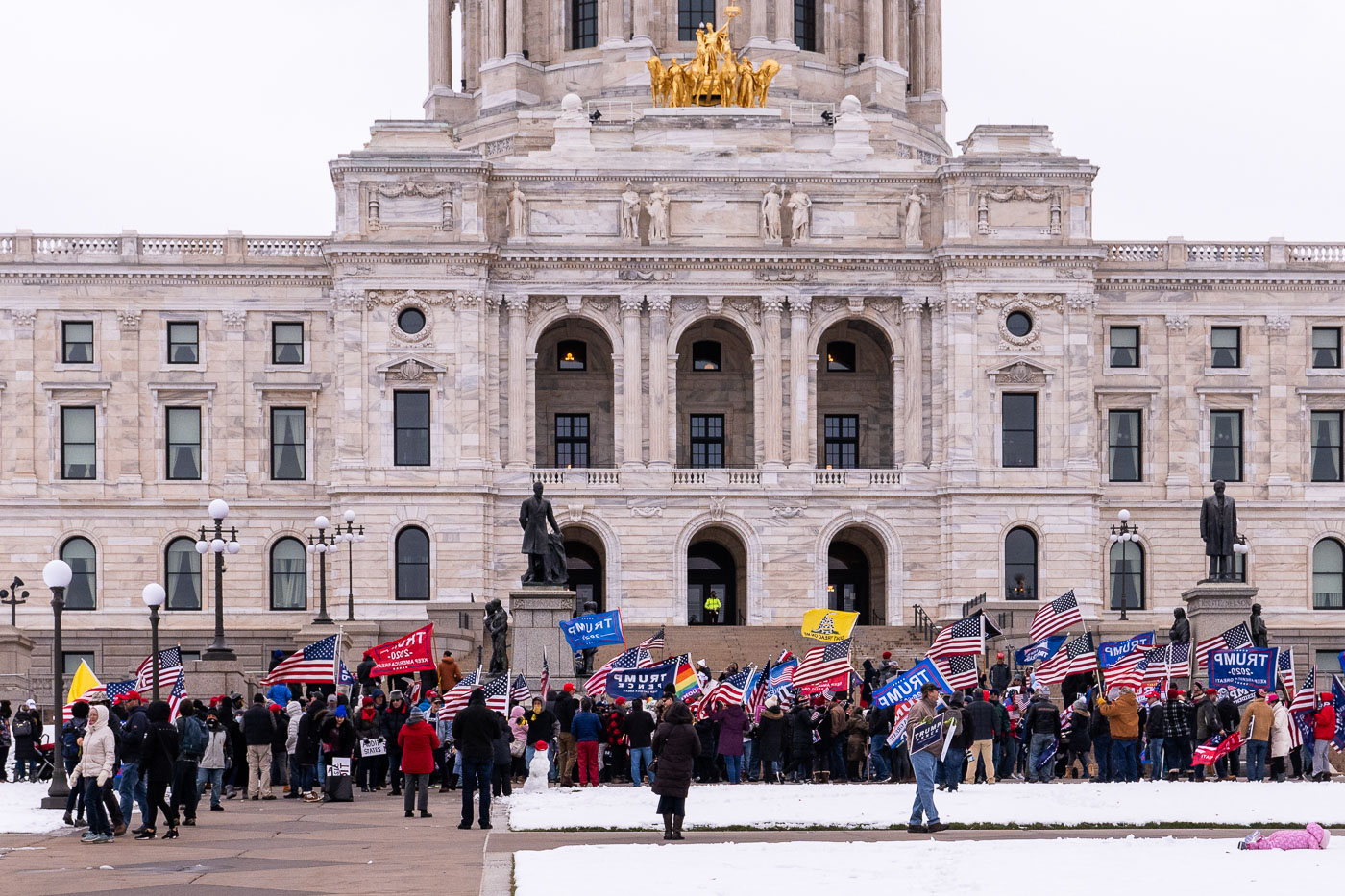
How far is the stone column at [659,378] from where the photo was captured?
236 ft

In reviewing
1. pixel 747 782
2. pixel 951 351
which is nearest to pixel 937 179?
pixel 951 351

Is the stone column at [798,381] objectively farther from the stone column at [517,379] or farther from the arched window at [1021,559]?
the stone column at [517,379]

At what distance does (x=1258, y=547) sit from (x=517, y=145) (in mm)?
27278

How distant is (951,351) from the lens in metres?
71.8

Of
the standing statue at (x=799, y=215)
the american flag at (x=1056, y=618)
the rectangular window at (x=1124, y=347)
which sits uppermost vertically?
the standing statue at (x=799, y=215)

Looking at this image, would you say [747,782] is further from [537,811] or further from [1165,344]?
[1165,344]

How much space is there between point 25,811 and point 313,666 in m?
8.10

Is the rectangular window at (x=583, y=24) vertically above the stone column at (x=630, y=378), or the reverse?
the rectangular window at (x=583, y=24)

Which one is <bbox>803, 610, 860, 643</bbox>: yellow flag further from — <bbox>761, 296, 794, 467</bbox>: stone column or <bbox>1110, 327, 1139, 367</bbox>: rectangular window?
<bbox>1110, 327, 1139, 367</bbox>: rectangular window

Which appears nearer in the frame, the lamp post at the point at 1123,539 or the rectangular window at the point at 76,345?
the lamp post at the point at 1123,539

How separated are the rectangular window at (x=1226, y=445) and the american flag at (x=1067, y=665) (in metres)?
30.1

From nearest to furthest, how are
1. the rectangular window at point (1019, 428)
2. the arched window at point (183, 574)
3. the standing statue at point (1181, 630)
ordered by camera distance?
the standing statue at point (1181, 630) → the rectangular window at point (1019, 428) → the arched window at point (183, 574)

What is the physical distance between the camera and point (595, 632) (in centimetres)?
4719

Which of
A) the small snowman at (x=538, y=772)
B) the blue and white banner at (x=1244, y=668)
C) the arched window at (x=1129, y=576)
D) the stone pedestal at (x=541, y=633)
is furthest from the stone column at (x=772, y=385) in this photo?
the small snowman at (x=538, y=772)
